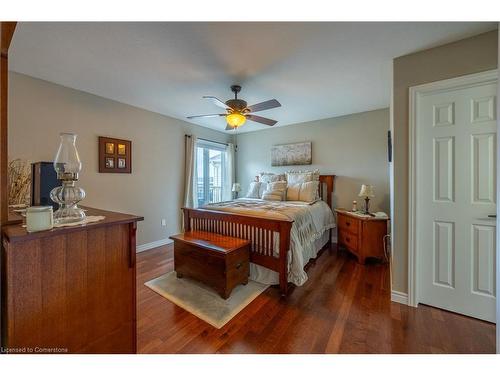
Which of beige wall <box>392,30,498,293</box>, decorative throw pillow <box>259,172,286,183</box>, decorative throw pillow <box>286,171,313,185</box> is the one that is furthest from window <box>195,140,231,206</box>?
beige wall <box>392,30,498,293</box>

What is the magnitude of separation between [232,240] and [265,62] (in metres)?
1.87

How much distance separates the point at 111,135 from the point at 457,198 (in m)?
4.15

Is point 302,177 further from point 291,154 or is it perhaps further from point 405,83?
point 405,83

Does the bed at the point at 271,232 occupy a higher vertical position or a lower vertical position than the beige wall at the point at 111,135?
lower

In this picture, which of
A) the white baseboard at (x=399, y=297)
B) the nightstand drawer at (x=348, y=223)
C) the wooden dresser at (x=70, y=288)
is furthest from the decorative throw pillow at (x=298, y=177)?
the wooden dresser at (x=70, y=288)

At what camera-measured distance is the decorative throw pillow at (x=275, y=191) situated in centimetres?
367

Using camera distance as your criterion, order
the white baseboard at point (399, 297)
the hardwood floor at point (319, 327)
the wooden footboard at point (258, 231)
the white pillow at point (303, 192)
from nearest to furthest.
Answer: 1. the hardwood floor at point (319, 327)
2. the white baseboard at point (399, 297)
3. the wooden footboard at point (258, 231)
4. the white pillow at point (303, 192)

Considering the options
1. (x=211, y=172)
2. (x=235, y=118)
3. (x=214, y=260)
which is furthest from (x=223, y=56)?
(x=211, y=172)

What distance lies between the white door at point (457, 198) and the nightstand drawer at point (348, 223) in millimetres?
1041

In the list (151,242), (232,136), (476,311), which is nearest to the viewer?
(476,311)

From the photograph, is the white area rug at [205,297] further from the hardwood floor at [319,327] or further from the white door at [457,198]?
the white door at [457,198]
